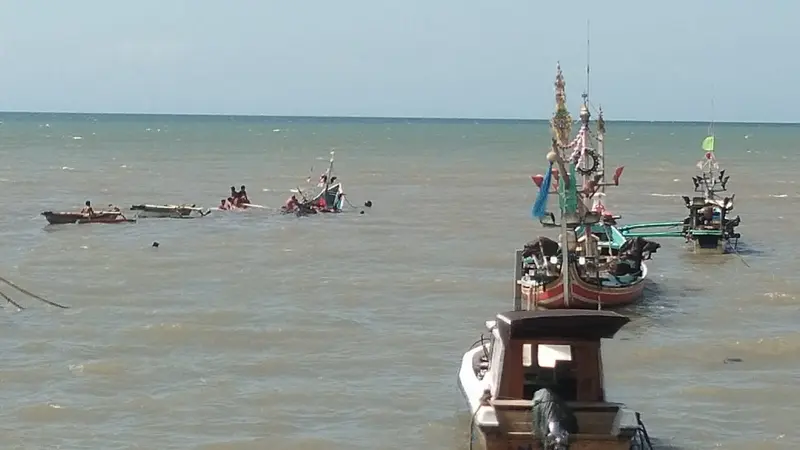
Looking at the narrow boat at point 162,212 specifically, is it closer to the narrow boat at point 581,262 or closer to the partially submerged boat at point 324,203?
the partially submerged boat at point 324,203

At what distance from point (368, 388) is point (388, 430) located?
87.7 inches

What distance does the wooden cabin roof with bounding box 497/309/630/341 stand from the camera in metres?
14.4

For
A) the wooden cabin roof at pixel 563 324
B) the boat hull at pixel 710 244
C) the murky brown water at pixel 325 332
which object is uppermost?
the wooden cabin roof at pixel 563 324

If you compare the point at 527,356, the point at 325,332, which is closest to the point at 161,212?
the point at 325,332

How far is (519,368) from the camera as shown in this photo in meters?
15.1

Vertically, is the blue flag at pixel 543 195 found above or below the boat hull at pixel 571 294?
above

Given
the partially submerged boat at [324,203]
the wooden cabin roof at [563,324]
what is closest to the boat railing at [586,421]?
the wooden cabin roof at [563,324]

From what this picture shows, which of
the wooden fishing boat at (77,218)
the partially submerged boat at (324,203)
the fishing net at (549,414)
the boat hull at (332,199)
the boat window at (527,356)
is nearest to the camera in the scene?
the fishing net at (549,414)

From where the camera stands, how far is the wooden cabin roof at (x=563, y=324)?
14438mm

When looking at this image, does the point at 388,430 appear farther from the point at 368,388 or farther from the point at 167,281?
the point at 167,281

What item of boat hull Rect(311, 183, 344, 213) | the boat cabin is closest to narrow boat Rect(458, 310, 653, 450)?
the boat cabin

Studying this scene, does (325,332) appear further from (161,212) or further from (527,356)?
(161,212)

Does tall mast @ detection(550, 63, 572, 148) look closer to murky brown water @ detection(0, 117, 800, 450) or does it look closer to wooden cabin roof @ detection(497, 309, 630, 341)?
murky brown water @ detection(0, 117, 800, 450)

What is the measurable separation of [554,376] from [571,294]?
34.2 ft
